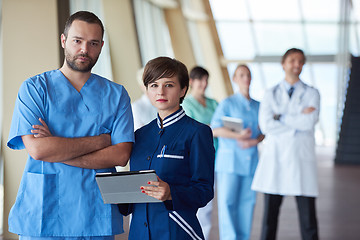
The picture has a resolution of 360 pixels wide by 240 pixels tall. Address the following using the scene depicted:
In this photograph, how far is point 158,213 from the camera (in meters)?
1.87

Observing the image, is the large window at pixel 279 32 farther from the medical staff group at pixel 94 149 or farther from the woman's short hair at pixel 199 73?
the medical staff group at pixel 94 149

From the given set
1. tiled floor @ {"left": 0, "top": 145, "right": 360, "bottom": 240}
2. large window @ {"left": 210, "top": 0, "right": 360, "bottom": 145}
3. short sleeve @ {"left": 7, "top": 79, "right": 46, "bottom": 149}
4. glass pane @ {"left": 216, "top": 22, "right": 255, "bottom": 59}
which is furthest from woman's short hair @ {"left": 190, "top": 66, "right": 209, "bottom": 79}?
glass pane @ {"left": 216, "top": 22, "right": 255, "bottom": 59}

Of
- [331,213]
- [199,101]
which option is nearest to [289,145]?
[199,101]

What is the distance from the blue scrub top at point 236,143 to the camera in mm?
3883

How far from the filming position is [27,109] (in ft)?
5.93

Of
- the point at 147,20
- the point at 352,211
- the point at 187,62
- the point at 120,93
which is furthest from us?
the point at 187,62

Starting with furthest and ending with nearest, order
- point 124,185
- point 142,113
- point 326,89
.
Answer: point 326,89 < point 142,113 < point 124,185

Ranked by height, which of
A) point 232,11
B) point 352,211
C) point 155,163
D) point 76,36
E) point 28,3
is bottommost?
point 352,211

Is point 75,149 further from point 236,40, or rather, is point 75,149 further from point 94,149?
point 236,40

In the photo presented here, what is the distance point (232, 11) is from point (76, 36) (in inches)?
604

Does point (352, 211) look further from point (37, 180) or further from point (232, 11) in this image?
point (232, 11)

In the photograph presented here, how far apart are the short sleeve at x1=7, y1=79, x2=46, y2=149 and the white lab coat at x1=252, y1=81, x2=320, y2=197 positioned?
7.08 feet

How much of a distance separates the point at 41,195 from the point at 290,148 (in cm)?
220

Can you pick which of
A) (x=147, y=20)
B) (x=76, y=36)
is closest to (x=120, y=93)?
(x=76, y=36)
